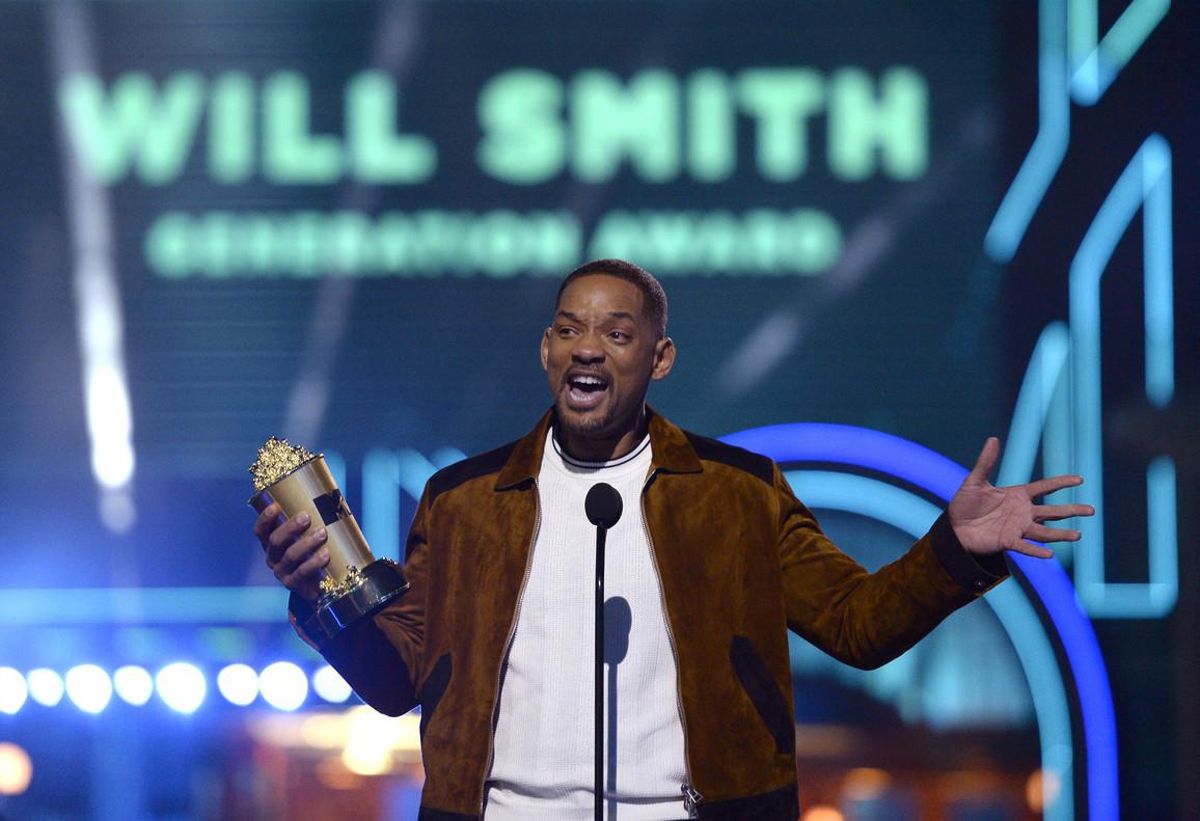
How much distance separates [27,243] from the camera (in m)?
4.34

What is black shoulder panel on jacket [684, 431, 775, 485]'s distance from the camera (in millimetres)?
2504

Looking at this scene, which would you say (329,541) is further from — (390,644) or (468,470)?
(468,470)

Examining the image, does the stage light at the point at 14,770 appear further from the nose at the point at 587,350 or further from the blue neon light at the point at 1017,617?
the nose at the point at 587,350

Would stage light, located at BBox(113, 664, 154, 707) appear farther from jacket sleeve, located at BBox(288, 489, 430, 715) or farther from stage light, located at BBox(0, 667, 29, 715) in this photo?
jacket sleeve, located at BBox(288, 489, 430, 715)

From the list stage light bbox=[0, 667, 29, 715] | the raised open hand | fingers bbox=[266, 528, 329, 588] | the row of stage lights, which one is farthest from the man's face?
stage light bbox=[0, 667, 29, 715]

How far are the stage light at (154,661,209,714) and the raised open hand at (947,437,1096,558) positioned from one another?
2.59 metres

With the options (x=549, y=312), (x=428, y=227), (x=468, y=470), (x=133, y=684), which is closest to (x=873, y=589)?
(x=468, y=470)

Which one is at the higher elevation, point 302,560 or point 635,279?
point 635,279

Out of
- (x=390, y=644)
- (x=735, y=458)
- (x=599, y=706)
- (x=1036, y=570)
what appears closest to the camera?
(x=599, y=706)

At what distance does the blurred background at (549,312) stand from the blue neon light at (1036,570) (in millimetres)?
11

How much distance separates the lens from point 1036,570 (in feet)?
13.5

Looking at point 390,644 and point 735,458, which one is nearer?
point 390,644

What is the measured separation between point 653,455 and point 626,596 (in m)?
0.26

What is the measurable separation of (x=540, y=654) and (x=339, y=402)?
210 cm
